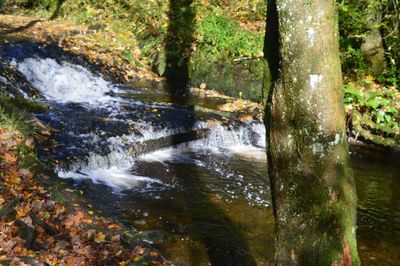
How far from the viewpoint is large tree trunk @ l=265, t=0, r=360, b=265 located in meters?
2.80

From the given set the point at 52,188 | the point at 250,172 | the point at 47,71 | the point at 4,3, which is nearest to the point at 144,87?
the point at 47,71

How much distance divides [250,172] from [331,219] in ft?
18.9

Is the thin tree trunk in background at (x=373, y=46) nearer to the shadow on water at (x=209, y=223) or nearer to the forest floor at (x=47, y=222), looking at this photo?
the forest floor at (x=47, y=222)

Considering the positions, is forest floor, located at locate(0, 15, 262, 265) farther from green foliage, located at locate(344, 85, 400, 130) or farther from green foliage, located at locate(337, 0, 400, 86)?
green foliage, located at locate(337, 0, 400, 86)

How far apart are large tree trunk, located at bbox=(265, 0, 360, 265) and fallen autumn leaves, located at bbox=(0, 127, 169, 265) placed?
2171mm

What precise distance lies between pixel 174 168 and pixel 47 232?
4.16 meters

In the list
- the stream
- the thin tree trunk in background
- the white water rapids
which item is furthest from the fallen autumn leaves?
the thin tree trunk in background

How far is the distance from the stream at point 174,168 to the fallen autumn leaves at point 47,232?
639 mm

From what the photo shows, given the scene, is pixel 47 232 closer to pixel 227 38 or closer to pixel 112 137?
pixel 112 137

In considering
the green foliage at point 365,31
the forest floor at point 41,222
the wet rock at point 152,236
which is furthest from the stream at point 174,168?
the green foliage at point 365,31

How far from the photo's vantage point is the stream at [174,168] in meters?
5.84

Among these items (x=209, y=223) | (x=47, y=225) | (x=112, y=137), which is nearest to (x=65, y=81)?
(x=112, y=137)

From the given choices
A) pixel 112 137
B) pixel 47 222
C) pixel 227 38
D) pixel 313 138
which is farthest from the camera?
pixel 227 38

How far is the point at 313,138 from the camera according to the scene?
2.85m
